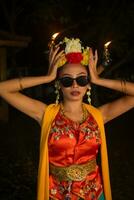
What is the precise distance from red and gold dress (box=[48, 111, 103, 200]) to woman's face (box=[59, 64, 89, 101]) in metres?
0.23

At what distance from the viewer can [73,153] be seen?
3395 mm

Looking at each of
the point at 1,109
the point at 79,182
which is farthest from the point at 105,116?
the point at 1,109

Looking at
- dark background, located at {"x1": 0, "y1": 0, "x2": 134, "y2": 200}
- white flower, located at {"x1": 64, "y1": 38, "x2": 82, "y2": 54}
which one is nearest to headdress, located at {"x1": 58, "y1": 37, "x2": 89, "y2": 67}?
white flower, located at {"x1": 64, "y1": 38, "x2": 82, "y2": 54}

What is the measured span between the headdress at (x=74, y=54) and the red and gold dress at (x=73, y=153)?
495 mm

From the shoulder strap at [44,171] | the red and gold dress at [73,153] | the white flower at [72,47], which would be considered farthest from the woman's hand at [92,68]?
the shoulder strap at [44,171]

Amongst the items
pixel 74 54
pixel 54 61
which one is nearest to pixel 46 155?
pixel 54 61

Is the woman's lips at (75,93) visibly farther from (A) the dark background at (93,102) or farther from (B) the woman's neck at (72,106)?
(A) the dark background at (93,102)

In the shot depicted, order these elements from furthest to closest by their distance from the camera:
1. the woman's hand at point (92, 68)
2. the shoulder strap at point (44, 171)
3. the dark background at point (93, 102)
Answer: the dark background at point (93, 102) < the woman's hand at point (92, 68) < the shoulder strap at point (44, 171)

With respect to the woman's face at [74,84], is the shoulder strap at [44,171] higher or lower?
lower

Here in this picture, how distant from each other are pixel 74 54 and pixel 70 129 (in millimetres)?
579

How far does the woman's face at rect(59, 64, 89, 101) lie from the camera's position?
347cm

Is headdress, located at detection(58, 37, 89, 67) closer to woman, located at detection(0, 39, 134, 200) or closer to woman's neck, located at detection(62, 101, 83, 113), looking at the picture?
woman, located at detection(0, 39, 134, 200)

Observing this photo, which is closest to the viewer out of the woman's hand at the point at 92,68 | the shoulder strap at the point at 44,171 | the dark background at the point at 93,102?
the shoulder strap at the point at 44,171

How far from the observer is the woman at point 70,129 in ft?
11.1
